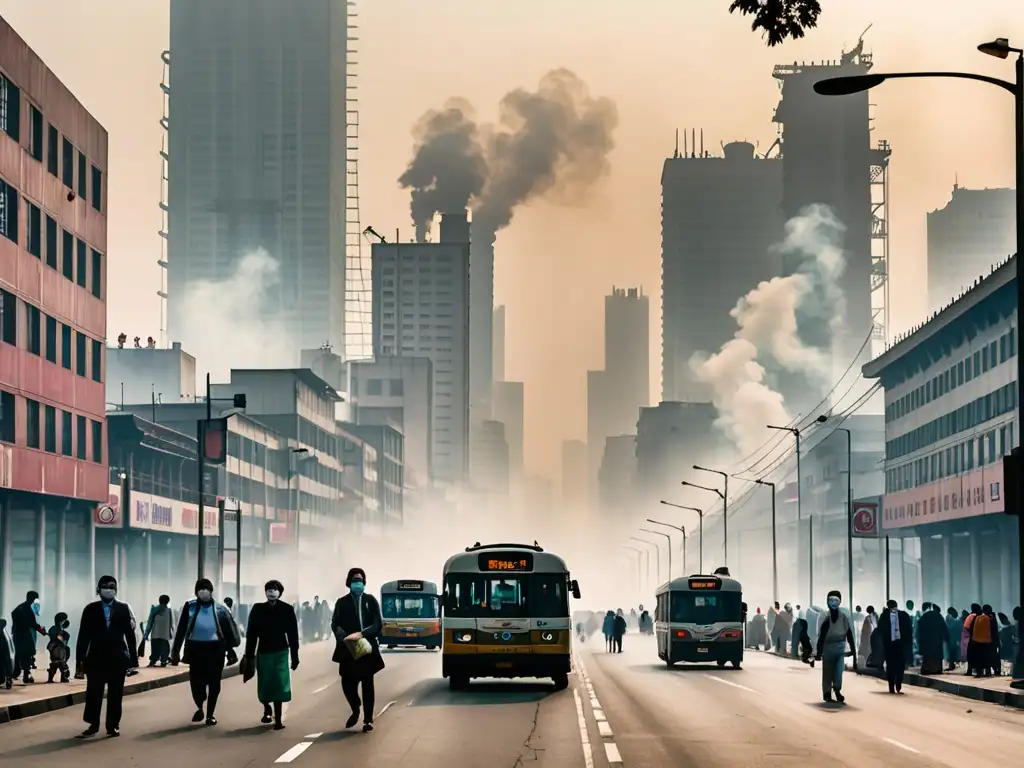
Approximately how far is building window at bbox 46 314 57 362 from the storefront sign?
12.1 meters

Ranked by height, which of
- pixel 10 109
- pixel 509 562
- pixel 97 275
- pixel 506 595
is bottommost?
pixel 506 595

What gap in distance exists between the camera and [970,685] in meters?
34.8

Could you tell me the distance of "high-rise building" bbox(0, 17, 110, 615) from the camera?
5625 cm

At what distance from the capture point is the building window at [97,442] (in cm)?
6630

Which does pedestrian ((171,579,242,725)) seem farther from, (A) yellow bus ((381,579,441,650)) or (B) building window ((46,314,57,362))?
(A) yellow bus ((381,579,441,650))

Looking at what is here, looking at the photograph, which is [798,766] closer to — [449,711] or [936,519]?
[449,711]

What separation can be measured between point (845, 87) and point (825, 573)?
133150mm

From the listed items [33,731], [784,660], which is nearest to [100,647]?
[33,731]

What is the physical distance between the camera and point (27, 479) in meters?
57.2

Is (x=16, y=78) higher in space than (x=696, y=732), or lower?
higher

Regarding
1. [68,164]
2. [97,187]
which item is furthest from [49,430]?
[97,187]

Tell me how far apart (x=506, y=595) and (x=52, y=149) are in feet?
112

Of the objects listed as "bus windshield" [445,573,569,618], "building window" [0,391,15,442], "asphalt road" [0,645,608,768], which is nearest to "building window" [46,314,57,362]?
"building window" [0,391,15,442]

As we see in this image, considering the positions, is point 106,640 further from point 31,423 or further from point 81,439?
point 81,439
